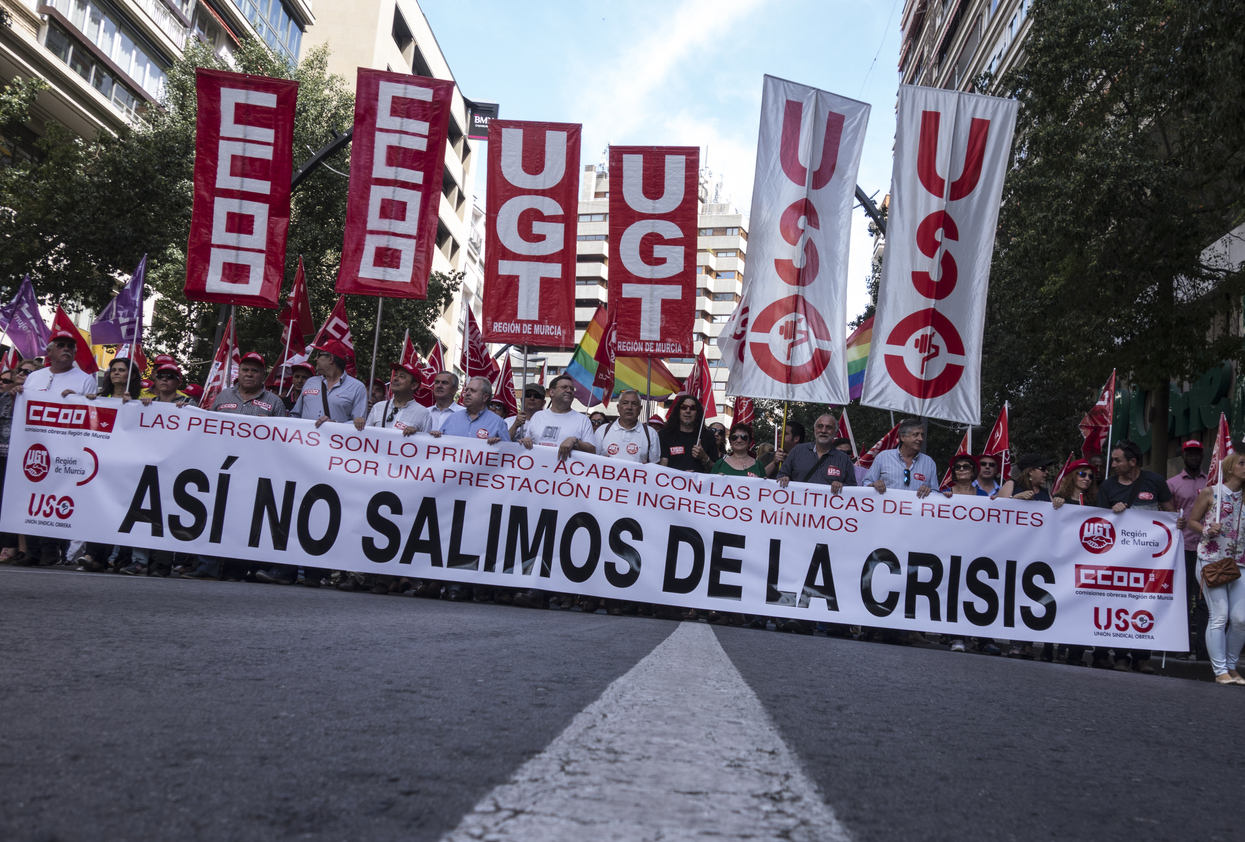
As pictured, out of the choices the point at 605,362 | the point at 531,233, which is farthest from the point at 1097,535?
the point at 605,362

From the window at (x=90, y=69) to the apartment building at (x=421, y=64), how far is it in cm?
1108

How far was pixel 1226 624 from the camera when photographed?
7.68 m

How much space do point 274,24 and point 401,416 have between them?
42775 mm

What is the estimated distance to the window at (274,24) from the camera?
43438mm

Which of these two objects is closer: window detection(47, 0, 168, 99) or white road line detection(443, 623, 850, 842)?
white road line detection(443, 623, 850, 842)

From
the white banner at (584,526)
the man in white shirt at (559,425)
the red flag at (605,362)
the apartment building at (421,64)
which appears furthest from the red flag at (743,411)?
the apartment building at (421,64)

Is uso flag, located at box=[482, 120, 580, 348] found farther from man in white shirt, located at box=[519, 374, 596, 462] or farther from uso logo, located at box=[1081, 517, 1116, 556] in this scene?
uso logo, located at box=[1081, 517, 1116, 556]

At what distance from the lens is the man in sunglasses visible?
8.79 m

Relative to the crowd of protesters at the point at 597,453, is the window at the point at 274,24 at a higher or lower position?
higher

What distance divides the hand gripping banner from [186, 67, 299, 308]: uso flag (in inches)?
135

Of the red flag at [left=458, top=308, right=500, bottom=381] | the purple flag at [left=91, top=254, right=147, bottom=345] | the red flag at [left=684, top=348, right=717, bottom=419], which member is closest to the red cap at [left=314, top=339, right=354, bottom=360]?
the purple flag at [left=91, top=254, right=147, bottom=345]

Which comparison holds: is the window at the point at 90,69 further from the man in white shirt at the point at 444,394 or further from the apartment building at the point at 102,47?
the man in white shirt at the point at 444,394

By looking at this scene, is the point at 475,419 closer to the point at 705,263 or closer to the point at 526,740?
the point at 526,740

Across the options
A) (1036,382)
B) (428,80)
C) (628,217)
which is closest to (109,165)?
(428,80)
